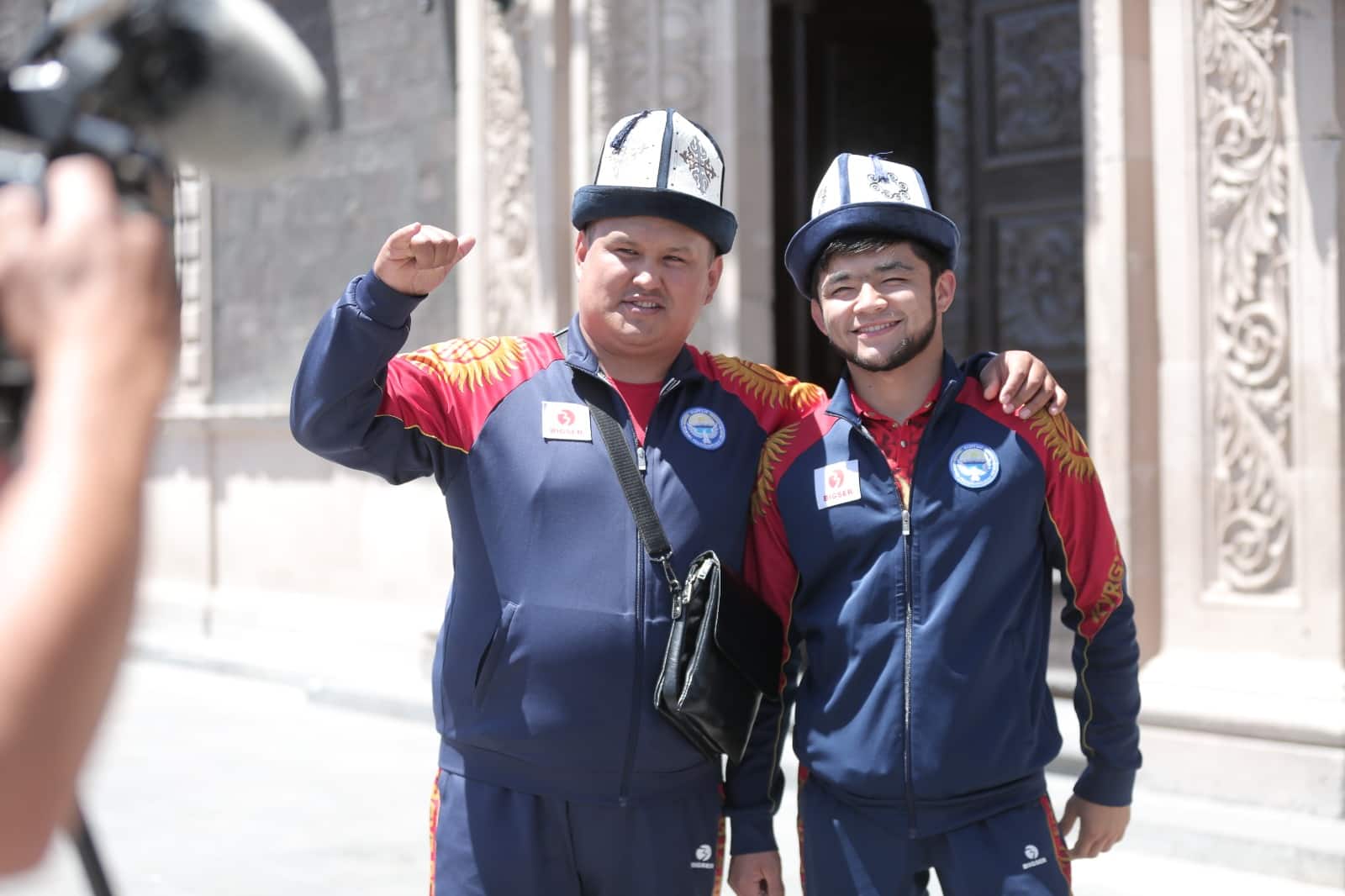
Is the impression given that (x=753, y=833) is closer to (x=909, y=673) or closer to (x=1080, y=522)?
(x=909, y=673)

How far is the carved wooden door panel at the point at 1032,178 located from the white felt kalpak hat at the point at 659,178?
195 inches

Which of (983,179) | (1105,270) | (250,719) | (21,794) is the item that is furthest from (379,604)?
(21,794)

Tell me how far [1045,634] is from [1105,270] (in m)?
2.92

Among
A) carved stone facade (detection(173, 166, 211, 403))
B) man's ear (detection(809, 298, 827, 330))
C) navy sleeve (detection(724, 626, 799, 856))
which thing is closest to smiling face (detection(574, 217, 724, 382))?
man's ear (detection(809, 298, 827, 330))

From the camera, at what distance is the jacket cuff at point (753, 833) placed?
2541 millimetres

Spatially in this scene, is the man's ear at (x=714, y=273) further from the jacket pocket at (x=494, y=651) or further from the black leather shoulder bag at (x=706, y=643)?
the jacket pocket at (x=494, y=651)

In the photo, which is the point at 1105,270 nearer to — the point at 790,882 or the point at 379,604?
the point at 790,882

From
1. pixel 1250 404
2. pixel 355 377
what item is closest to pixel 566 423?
pixel 355 377

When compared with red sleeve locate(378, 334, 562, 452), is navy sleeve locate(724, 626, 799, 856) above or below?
below

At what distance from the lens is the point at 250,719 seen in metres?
7.39

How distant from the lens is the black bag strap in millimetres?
2441

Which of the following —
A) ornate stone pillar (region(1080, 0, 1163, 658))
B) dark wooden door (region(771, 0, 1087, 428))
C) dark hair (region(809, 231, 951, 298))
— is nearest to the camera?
dark hair (region(809, 231, 951, 298))

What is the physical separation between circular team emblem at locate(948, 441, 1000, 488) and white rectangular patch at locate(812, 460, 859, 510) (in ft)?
0.55

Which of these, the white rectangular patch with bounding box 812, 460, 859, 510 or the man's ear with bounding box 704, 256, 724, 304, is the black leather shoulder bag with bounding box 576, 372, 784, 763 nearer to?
the white rectangular patch with bounding box 812, 460, 859, 510
